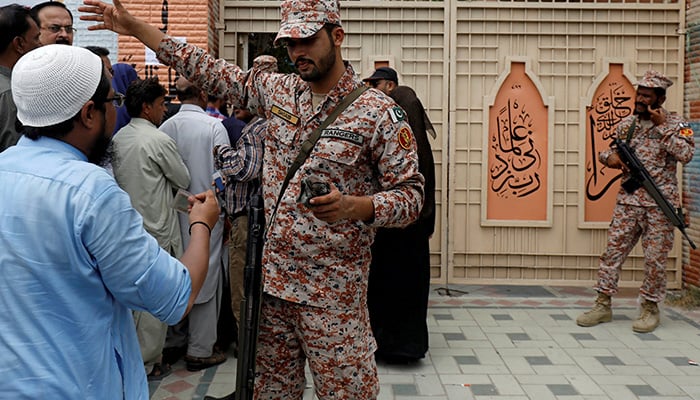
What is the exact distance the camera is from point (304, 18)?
2.40 metres

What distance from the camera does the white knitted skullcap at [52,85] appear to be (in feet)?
5.24

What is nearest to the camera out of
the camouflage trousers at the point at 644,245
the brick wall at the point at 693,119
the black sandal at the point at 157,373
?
the black sandal at the point at 157,373

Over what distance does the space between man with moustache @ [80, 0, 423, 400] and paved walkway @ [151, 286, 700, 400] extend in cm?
181

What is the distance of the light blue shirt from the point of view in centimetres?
154

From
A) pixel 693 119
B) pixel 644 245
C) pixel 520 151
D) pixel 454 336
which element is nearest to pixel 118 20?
pixel 454 336

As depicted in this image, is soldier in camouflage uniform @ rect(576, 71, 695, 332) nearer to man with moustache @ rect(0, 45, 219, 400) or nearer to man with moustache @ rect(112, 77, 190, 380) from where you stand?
man with moustache @ rect(112, 77, 190, 380)

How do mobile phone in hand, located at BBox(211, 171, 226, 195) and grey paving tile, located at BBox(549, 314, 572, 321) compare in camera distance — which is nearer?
mobile phone in hand, located at BBox(211, 171, 226, 195)

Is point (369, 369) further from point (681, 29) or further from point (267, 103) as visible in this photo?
point (681, 29)

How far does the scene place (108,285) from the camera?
63.1 inches

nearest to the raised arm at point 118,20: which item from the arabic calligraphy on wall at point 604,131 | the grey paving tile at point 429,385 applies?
the grey paving tile at point 429,385

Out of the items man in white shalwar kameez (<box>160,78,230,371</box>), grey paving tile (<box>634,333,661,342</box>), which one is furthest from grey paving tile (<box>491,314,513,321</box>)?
man in white shalwar kameez (<box>160,78,230,371</box>)

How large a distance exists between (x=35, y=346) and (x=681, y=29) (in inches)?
287

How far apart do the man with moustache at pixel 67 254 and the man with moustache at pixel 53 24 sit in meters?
2.11

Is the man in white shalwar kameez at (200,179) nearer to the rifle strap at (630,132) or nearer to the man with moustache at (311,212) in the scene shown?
the man with moustache at (311,212)
